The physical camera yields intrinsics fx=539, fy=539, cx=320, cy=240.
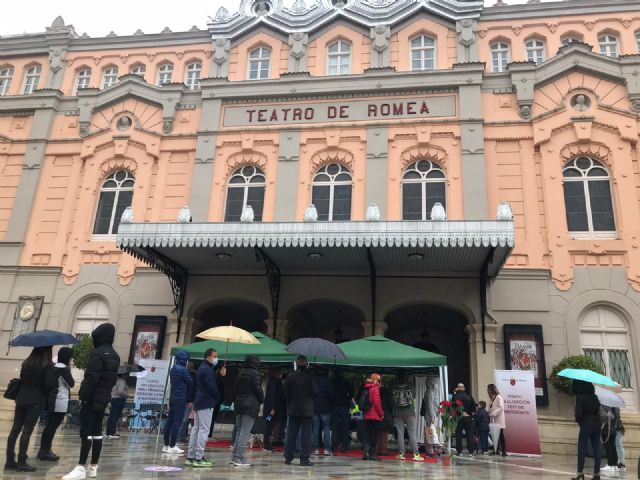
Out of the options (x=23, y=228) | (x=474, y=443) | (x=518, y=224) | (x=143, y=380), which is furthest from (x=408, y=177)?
(x=23, y=228)

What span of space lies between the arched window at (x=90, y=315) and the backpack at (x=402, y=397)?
10.8 metres

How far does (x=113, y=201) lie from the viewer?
1912 cm

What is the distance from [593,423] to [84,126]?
18683 mm

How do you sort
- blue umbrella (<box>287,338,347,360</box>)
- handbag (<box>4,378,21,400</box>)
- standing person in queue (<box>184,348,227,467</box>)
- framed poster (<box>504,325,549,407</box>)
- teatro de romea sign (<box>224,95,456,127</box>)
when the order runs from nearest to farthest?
handbag (<box>4,378,21,400</box>)
standing person in queue (<box>184,348,227,467</box>)
blue umbrella (<box>287,338,347,360</box>)
framed poster (<box>504,325,549,407</box>)
teatro de romea sign (<box>224,95,456,127</box>)

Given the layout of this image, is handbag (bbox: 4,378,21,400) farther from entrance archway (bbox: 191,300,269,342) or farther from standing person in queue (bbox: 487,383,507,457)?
standing person in queue (bbox: 487,383,507,457)

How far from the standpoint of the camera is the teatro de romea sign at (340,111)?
18.1 metres

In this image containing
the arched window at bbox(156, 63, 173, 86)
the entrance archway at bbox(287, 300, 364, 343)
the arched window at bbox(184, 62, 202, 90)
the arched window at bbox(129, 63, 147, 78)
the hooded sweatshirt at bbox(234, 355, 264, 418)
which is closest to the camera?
the hooded sweatshirt at bbox(234, 355, 264, 418)

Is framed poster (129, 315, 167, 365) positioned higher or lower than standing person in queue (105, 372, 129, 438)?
higher

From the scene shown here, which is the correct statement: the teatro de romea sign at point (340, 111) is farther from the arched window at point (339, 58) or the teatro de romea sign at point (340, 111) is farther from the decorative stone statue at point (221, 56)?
the decorative stone statue at point (221, 56)

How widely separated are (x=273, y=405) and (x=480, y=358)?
6860 mm

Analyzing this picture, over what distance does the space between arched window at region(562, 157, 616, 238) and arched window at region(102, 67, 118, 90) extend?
16.9 meters

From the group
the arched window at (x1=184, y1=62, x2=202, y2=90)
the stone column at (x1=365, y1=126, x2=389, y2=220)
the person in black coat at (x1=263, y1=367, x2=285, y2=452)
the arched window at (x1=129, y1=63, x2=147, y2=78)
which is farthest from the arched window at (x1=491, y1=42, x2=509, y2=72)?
the person in black coat at (x1=263, y1=367, x2=285, y2=452)

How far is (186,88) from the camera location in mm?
19828

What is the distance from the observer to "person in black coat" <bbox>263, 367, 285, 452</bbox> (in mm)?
10789
